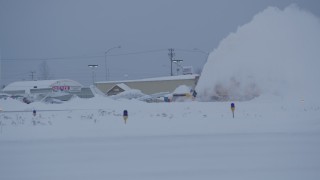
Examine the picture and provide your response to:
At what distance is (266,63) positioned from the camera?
30734mm

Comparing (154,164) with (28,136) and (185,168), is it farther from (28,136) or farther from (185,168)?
(28,136)

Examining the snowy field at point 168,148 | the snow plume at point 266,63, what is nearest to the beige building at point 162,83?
the snow plume at point 266,63

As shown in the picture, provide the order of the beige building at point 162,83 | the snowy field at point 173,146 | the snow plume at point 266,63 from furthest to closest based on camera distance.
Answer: the beige building at point 162,83, the snow plume at point 266,63, the snowy field at point 173,146

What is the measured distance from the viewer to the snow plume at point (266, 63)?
96.7 ft

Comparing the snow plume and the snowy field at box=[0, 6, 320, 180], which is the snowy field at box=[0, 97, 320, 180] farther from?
the snow plume

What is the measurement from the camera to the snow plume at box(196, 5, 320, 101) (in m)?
29.5

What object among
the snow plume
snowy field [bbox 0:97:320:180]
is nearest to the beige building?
the snow plume

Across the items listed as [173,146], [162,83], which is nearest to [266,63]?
[173,146]

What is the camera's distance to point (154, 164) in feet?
27.6

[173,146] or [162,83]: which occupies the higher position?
A: [162,83]

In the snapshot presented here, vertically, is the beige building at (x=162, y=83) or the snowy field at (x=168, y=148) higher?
the beige building at (x=162, y=83)

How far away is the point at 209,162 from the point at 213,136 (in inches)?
163

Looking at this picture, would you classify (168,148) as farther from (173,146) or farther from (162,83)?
(162,83)

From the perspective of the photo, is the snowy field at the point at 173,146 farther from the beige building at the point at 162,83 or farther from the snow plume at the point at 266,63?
the beige building at the point at 162,83
